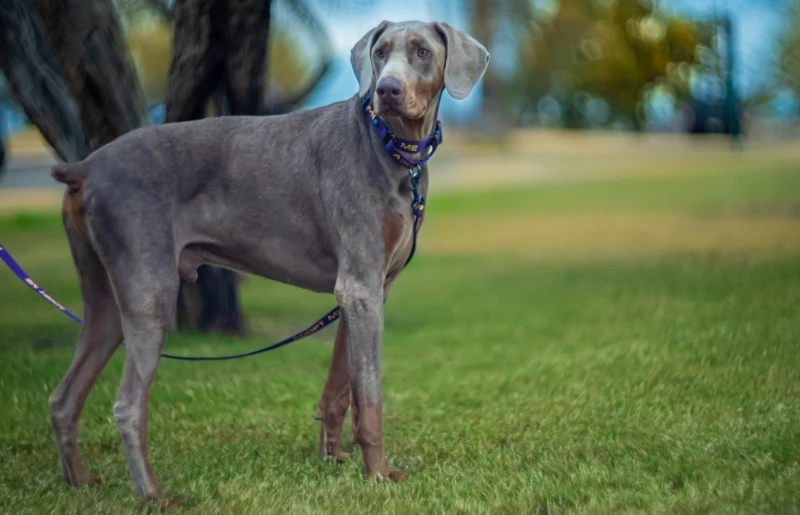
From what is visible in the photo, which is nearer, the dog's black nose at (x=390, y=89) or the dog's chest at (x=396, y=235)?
the dog's black nose at (x=390, y=89)

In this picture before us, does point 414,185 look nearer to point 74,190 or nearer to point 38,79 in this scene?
point 74,190

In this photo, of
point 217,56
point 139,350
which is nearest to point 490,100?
point 217,56

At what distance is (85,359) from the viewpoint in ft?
15.9

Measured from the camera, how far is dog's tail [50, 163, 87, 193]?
4.51m

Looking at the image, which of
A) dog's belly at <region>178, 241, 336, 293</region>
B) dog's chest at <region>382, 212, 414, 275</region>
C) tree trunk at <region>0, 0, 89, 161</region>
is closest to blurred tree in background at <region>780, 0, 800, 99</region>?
tree trunk at <region>0, 0, 89, 161</region>

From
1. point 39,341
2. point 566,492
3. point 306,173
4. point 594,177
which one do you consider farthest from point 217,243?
point 594,177

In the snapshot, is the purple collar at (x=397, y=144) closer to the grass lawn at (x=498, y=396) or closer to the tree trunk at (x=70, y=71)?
the grass lawn at (x=498, y=396)

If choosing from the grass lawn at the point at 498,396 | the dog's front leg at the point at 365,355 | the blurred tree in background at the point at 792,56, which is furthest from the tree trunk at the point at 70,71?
the blurred tree in background at the point at 792,56

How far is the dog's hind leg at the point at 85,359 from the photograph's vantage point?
15.7 ft

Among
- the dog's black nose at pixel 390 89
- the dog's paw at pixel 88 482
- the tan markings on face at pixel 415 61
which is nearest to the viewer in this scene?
the dog's black nose at pixel 390 89

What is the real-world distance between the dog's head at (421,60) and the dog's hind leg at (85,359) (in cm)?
156

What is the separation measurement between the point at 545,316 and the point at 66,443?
6.17 metres

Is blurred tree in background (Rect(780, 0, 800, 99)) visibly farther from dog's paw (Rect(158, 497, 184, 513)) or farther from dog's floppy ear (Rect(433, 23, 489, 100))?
dog's paw (Rect(158, 497, 184, 513))

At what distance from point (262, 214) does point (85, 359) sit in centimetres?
110
